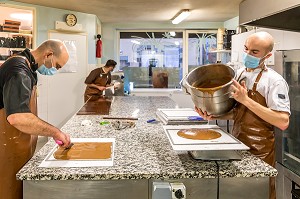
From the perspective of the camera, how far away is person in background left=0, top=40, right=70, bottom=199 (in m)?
1.48

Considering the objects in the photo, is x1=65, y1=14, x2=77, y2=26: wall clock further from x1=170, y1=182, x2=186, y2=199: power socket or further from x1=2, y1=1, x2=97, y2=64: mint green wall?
x1=170, y1=182, x2=186, y2=199: power socket

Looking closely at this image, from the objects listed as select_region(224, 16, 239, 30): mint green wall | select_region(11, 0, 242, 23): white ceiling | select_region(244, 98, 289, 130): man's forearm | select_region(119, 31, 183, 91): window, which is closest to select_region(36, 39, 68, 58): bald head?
select_region(244, 98, 289, 130): man's forearm

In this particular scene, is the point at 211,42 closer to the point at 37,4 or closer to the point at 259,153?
the point at 37,4

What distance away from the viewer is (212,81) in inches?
71.4

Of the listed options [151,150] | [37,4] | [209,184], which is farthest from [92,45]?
[209,184]

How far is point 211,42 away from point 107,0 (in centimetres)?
352

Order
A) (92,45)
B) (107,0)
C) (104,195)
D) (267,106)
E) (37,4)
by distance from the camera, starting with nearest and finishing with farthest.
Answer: (104,195) < (267,106) < (107,0) < (37,4) < (92,45)

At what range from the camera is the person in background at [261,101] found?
1706 mm

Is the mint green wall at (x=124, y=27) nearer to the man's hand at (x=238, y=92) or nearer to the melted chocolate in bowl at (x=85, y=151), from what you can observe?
the melted chocolate in bowl at (x=85, y=151)

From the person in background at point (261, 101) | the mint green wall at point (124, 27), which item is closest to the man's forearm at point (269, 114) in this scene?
the person in background at point (261, 101)

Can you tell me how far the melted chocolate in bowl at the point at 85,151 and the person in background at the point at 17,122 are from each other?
6cm

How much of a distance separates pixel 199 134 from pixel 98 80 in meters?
4.00

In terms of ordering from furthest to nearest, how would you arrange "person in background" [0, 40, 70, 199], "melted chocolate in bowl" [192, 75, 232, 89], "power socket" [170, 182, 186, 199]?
1. "melted chocolate in bowl" [192, 75, 232, 89]
2. "person in background" [0, 40, 70, 199]
3. "power socket" [170, 182, 186, 199]

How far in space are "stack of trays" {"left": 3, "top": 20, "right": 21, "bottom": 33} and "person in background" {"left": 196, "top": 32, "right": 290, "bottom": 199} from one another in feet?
14.2
